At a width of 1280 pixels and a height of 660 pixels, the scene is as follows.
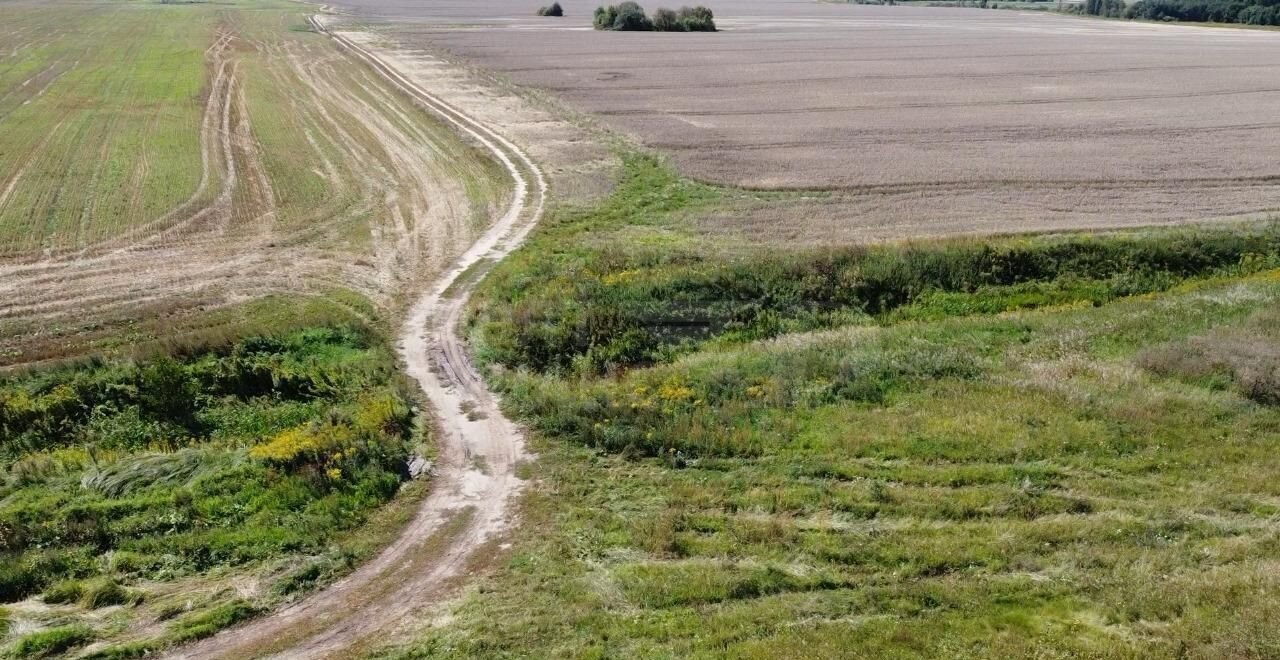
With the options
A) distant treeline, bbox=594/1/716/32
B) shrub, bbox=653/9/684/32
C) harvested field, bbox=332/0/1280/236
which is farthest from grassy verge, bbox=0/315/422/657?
shrub, bbox=653/9/684/32

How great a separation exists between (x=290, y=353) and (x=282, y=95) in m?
41.9

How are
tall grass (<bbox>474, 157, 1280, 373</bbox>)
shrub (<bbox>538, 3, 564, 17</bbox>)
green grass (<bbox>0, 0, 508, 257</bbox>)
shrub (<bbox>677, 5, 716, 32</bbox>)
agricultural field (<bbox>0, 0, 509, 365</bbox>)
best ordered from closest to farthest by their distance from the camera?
tall grass (<bbox>474, 157, 1280, 373</bbox>) → agricultural field (<bbox>0, 0, 509, 365</bbox>) → green grass (<bbox>0, 0, 508, 257</bbox>) → shrub (<bbox>677, 5, 716, 32</bbox>) → shrub (<bbox>538, 3, 564, 17</bbox>)

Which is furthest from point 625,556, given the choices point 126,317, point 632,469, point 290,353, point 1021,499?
point 126,317

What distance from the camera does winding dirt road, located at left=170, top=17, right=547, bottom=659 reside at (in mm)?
14734

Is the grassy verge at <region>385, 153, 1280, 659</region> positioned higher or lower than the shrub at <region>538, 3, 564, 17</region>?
lower

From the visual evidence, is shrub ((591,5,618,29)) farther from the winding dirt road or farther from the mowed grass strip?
the mowed grass strip

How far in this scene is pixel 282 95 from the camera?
6300 centimetres

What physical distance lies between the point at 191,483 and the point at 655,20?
98.7m

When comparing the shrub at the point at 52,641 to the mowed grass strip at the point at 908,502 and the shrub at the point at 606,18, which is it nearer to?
the mowed grass strip at the point at 908,502

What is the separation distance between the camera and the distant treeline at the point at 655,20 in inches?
4296

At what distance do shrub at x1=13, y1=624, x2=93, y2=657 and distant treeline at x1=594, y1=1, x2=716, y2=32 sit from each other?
10190 cm

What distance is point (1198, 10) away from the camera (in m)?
140

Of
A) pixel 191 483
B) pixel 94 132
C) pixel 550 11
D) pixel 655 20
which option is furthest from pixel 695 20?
pixel 191 483

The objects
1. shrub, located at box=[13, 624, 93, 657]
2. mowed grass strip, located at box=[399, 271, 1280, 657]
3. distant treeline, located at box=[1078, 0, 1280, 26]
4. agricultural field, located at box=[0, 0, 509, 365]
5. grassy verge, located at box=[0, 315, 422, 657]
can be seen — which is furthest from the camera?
distant treeline, located at box=[1078, 0, 1280, 26]
